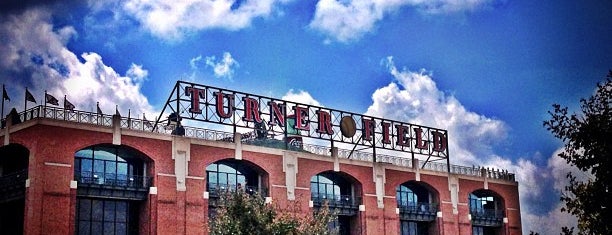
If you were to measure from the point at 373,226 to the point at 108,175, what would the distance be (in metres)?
28.1

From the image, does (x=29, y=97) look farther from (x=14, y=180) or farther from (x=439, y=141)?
(x=439, y=141)

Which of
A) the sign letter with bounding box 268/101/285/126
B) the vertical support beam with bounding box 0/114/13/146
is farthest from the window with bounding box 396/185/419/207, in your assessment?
the vertical support beam with bounding box 0/114/13/146

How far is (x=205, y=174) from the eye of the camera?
210 feet

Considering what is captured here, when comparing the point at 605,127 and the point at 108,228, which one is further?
the point at 108,228

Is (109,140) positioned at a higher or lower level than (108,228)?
higher

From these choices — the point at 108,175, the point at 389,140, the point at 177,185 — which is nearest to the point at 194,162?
the point at 177,185

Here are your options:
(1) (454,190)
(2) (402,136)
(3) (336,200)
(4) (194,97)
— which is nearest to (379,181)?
(3) (336,200)

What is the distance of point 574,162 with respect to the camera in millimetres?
26531

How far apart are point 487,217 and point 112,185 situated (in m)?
47.9

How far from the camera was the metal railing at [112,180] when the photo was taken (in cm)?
5775

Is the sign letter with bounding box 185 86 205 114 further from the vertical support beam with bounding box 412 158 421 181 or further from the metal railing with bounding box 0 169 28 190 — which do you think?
the vertical support beam with bounding box 412 158 421 181

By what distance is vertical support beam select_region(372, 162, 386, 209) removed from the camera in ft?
254

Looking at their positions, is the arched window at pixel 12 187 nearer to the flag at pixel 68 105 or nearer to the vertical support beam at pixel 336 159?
the flag at pixel 68 105

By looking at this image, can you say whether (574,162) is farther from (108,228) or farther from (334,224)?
(334,224)
